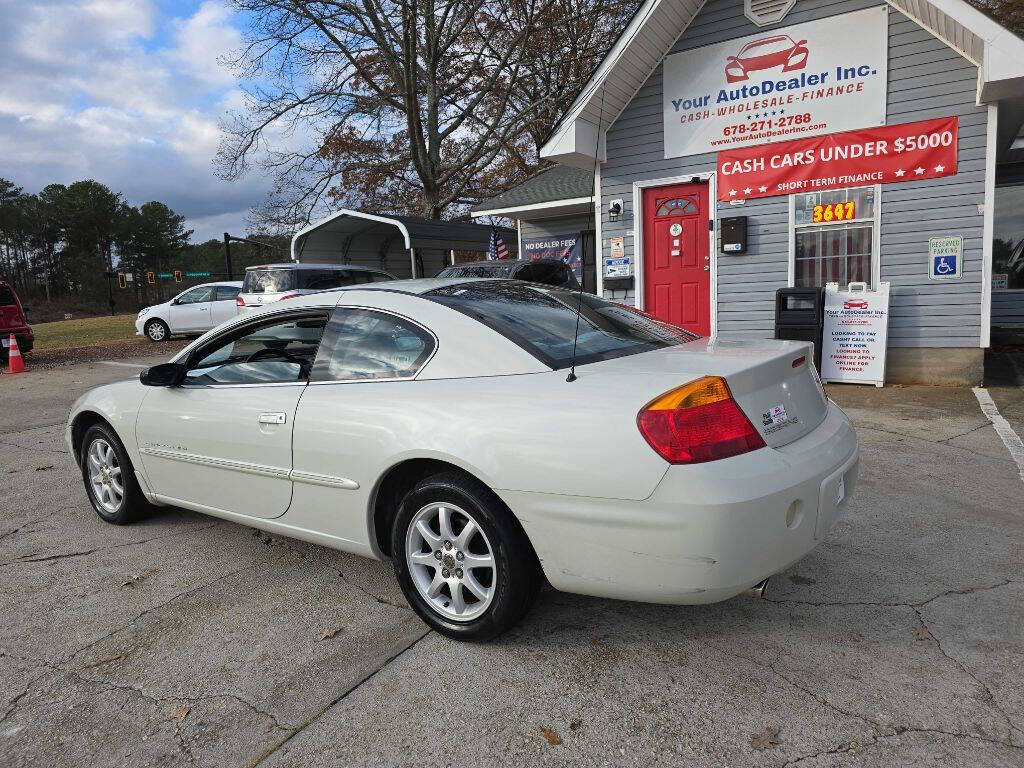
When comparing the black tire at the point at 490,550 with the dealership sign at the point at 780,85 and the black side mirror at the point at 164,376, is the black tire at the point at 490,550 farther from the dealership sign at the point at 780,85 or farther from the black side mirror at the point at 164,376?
the dealership sign at the point at 780,85

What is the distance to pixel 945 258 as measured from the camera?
805 centimetres

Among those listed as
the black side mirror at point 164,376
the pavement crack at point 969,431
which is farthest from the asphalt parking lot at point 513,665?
the pavement crack at point 969,431

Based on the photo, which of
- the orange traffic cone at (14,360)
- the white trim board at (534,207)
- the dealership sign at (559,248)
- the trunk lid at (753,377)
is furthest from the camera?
the dealership sign at (559,248)

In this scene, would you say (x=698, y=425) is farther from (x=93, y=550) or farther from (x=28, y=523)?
(x=28, y=523)

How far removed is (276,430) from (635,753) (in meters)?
2.02

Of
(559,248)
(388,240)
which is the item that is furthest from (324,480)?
(388,240)

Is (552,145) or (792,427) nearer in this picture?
(792,427)

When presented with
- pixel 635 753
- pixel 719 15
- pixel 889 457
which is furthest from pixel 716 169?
pixel 635 753

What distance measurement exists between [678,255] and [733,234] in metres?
0.94

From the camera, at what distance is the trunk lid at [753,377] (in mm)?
2418

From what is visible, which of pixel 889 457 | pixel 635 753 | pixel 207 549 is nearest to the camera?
pixel 635 753

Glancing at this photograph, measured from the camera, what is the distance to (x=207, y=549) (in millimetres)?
3836

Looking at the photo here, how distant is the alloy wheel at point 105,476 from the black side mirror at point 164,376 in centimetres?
74

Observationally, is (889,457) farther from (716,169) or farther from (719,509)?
(716,169)
